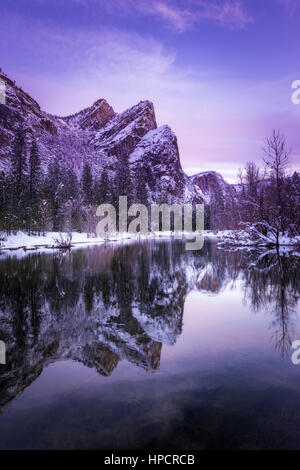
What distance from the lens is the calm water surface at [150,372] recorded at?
2877mm

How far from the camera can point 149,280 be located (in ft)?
39.3

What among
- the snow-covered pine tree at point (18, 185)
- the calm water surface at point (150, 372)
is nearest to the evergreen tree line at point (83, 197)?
the snow-covered pine tree at point (18, 185)

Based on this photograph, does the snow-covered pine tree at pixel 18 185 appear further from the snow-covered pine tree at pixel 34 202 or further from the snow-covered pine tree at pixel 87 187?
the snow-covered pine tree at pixel 87 187

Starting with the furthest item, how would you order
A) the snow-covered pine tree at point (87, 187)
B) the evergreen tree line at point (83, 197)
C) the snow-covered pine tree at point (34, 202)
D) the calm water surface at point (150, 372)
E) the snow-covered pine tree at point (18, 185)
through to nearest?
the snow-covered pine tree at point (87, 187) → the snow-covered pine tree at point (34, 202) → the snow-covered pine tree at point (18, 185) → the evergreen tree line at point (83, 197) → the calm water surface at point (150, 372)

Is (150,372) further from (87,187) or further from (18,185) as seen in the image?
(87,187)

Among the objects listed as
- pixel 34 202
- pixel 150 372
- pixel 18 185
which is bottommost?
pixel 150 372

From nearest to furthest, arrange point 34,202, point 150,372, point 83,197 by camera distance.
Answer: point 150,372, point 34,202, point 83,197

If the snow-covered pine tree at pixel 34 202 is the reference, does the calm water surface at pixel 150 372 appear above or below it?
below

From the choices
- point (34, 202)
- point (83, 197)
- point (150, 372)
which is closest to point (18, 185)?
point (34, 202)

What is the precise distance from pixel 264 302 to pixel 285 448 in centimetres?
587

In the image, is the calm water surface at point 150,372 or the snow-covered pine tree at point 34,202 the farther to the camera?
the snow-covered pine tree at point 34,202

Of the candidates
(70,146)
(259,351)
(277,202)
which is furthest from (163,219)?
(259,351)

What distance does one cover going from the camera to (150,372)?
14.0 ft

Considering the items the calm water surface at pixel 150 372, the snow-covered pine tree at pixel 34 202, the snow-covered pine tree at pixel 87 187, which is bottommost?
the calm water surface at pixel 150 372
